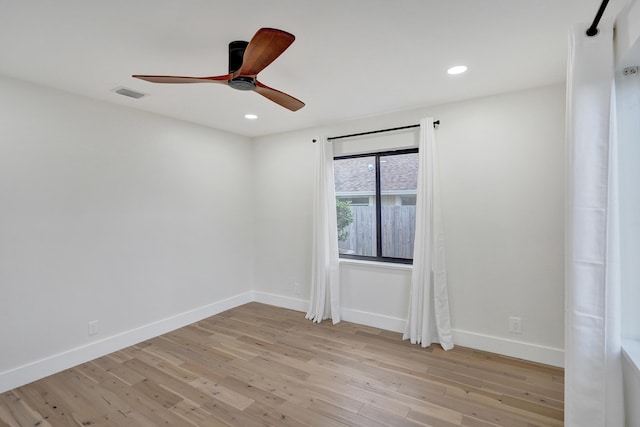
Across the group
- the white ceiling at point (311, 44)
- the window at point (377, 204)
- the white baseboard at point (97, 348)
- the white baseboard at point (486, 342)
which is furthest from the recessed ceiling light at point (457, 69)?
the white baseboard at point (97, 348)

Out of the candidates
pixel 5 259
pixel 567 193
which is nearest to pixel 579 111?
pixel 567 193

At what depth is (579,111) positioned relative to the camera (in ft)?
5.16

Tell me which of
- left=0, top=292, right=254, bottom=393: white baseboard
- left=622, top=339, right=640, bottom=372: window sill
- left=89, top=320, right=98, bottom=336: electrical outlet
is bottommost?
left=0, top=292, right=254, bottom=393: white baseboard

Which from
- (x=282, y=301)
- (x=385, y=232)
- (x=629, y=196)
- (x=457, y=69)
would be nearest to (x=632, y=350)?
(x=629, y=196)

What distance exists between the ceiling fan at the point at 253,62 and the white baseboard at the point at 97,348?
2506mm

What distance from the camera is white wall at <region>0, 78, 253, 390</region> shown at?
249 cm

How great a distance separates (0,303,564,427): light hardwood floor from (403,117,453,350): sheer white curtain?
0.19m

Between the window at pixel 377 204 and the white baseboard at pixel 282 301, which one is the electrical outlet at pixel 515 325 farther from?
the white baseboard at pixel 282 301

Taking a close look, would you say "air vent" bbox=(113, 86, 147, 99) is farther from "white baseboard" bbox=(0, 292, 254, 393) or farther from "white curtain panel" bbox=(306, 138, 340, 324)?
"white baseboard" bbox=(0, 292, 254, 393)

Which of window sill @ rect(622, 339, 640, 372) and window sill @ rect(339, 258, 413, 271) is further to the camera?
window sill @ rect(339, 258, 413, 271)

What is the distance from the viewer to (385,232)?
12.3 ft

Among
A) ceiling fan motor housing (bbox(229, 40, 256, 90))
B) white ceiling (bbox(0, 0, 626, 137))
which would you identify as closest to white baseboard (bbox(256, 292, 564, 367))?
white ceiling (bbox(0, 0, 626, 137))

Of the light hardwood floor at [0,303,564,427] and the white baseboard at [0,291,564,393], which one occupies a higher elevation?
the white baseboard at [0,291,564,393]

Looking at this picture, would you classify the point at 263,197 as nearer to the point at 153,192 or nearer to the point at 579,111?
the point at 153,192
